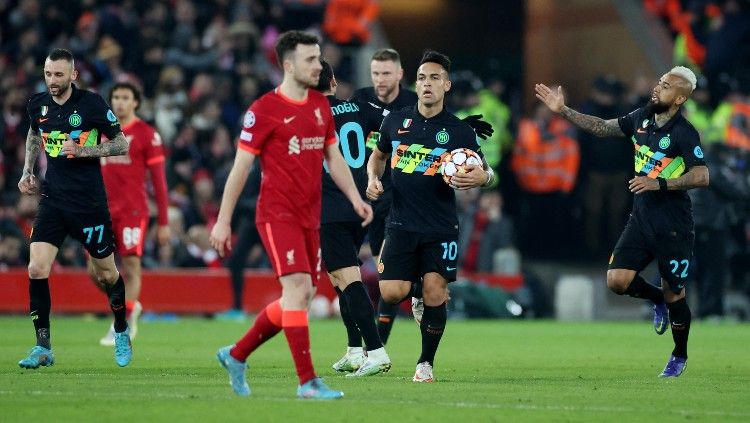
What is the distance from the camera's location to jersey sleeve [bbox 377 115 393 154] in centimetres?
1129

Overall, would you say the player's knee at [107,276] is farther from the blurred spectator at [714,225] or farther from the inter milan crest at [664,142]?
the blurred spectator at [714,225]

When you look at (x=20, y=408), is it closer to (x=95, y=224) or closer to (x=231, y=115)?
(x=95, y=224)

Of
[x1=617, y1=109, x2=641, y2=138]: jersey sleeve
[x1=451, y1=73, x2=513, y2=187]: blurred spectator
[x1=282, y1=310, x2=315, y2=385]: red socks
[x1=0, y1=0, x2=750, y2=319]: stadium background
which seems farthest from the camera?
[x1=451, y1=73, x2=513, y2=187]: blurred spectator

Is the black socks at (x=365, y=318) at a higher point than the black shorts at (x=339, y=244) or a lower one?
lower

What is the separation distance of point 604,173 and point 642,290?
11.8 meters

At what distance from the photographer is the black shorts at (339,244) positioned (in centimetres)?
1171

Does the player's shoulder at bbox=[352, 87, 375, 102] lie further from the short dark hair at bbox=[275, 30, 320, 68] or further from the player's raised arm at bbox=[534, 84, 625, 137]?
the short dark hair at bbox=[275, 30, 320, 68]

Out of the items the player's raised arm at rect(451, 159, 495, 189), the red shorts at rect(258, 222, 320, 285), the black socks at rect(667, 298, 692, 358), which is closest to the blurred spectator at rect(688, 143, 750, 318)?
the black socks at rect(667, 298, 692, 358)

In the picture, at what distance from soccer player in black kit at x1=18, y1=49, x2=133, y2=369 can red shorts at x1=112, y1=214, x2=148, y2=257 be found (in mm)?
2876

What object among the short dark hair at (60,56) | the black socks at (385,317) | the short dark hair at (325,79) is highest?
the short dark hair at (60,56)

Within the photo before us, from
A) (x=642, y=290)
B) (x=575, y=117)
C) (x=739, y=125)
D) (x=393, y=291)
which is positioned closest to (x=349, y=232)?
(x=393, y=291)

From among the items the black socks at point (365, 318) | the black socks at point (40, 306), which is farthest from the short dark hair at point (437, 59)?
the black socks at point (40, 306)

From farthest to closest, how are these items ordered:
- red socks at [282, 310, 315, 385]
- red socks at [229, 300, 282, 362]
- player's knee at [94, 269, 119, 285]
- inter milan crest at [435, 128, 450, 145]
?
player's knee at [94, 269, 119, 285], inter milan crest at [435, 128, 450, 145], red socks at [229, 300, 282, 362], red socks at [282, 310, 315, 385]

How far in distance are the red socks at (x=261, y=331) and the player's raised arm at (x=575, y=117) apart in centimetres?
364
